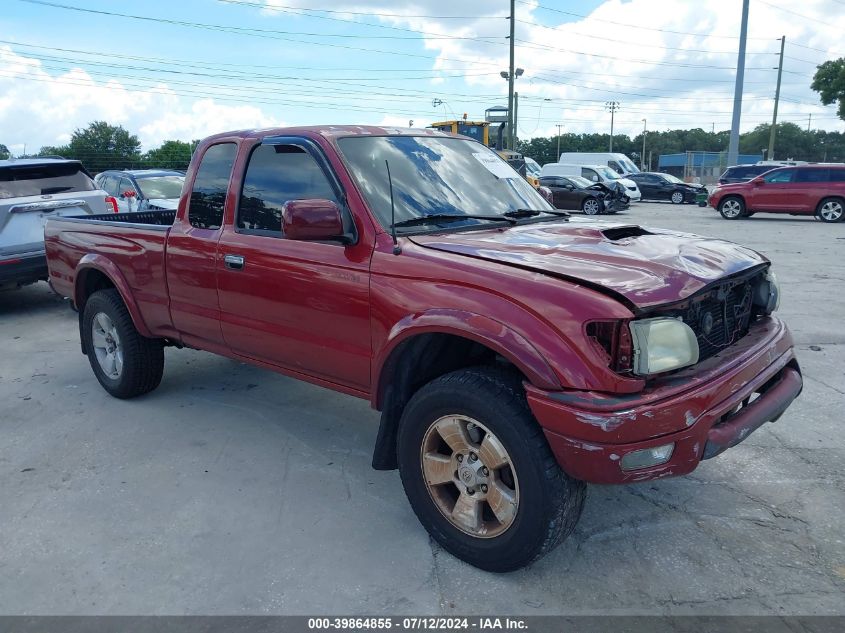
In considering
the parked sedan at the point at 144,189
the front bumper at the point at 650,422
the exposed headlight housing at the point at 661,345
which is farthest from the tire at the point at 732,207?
the exposed headlight housing at the point at 661,345

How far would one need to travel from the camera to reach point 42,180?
8.46 meters

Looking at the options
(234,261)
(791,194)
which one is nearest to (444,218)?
(234,261)

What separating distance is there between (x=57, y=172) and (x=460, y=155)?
667 cm

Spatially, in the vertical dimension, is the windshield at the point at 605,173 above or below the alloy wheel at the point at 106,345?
above

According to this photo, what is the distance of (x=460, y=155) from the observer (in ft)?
13.5

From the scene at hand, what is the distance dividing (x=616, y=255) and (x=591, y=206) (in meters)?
20.3

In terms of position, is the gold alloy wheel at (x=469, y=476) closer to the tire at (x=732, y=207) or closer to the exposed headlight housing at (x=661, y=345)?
the exposed headlight housing at (x=661, y=345)

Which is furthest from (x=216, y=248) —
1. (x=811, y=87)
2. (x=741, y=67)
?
(x=811, y=87)

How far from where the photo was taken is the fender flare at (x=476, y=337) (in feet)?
8.52

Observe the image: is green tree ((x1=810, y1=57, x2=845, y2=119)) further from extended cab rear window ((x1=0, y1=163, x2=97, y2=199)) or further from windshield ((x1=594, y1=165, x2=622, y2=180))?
extended cab rear window ((x1=0, y1=163, x2=97, y2=199))

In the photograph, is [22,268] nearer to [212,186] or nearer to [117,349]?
[117,349]

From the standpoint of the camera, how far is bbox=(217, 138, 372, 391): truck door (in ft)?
11.2

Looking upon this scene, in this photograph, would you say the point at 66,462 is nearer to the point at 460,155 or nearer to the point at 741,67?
the point at 460,155

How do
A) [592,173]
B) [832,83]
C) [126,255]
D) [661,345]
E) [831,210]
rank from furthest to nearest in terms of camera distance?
[832,83], [592,173], [831,210], [126,255], [661,345]
